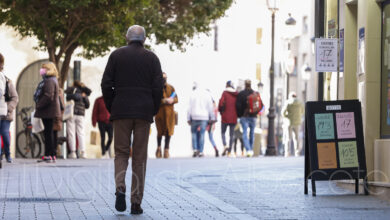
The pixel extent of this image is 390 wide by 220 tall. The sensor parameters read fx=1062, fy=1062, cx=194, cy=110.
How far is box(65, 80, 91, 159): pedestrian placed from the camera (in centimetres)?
2575

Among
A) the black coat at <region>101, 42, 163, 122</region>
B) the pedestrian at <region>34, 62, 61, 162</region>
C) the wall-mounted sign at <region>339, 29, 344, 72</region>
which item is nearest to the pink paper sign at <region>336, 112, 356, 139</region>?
the wall-mounted sign at <region>339, 29, 344, 72</region>

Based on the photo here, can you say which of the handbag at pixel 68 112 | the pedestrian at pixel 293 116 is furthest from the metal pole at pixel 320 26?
the pedestrian at pixel 293 116

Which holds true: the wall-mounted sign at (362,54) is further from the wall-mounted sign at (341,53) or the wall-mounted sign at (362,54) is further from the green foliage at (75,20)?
the green foliage at (75,20)

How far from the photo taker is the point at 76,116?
25.9 m

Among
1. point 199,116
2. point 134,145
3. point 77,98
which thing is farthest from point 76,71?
point 134,145

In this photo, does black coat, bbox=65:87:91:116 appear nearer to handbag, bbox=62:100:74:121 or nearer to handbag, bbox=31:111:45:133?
handbag, bbox=62:100:74:121

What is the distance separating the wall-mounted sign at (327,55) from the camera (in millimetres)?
13719

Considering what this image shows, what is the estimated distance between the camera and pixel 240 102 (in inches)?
1069

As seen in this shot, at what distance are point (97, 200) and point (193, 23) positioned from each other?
69.1 ft

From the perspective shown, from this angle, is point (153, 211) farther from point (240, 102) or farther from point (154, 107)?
point (240, 102)

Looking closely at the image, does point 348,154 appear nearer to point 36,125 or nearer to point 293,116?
point 36,125

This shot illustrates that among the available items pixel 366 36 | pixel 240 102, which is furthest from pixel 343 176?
pixel 240 102

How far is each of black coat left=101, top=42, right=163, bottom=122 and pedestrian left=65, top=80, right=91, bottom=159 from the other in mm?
15570

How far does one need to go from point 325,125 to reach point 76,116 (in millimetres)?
13920
